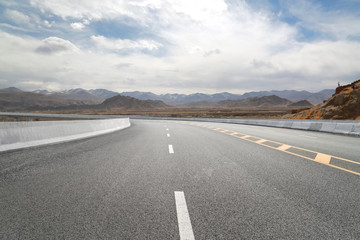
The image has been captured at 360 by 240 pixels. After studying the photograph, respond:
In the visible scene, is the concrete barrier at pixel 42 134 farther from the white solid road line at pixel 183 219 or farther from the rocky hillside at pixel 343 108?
the rocky hillside at pixel 343 108

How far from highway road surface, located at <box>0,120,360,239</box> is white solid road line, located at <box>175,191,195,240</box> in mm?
12

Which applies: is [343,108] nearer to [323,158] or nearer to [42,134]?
[323,158]

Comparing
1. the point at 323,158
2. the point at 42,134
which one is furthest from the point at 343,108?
the point at 42,134

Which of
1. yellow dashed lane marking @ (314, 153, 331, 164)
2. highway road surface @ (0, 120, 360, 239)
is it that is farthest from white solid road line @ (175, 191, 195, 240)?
yellow dashed lane marking @ (314, 153, 331, 164)

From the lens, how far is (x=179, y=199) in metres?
3.75

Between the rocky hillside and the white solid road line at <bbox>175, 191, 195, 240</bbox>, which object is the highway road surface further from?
the rocky hillside

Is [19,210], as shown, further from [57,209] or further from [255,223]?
[255,223]

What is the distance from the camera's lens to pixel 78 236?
8.70 feet

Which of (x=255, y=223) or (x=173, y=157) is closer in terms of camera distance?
(x=255, y=223)

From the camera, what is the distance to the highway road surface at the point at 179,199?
279cm

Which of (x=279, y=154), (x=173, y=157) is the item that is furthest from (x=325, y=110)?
(x=173, y=157)

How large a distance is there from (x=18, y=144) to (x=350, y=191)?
955cm

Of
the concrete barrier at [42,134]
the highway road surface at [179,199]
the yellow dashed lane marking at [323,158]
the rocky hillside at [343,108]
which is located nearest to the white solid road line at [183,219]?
the highway road surface at [179,199]

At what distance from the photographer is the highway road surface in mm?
2791
